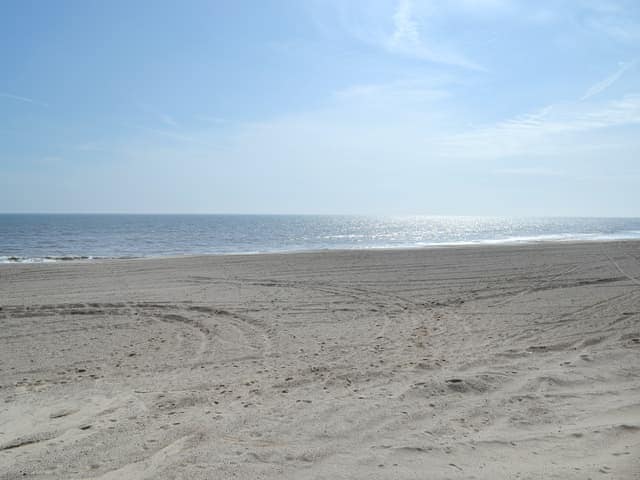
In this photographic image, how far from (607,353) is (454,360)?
7.88 feet

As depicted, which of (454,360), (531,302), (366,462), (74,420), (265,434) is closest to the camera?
(366,462)

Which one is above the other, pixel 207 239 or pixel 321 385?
pixel 207 239

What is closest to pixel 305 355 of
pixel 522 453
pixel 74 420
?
pixel 74 420

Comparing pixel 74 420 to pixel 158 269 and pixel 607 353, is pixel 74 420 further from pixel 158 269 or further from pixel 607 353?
pixel 158 269

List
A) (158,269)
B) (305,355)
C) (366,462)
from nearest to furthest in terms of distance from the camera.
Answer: (366,462) < (305,355) < (158,269)

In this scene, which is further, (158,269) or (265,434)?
(158,269)

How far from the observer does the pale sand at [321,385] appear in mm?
3721

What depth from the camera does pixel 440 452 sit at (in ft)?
12.4

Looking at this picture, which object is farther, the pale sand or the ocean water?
the ocean water

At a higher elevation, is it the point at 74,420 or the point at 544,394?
the point at 544,394

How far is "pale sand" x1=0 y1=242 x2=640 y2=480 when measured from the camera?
3721 millimetres

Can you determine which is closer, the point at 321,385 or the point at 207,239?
the point at 321,385

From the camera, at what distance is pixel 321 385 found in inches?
220

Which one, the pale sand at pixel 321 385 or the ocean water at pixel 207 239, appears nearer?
the pale sand at pixel 321 385
